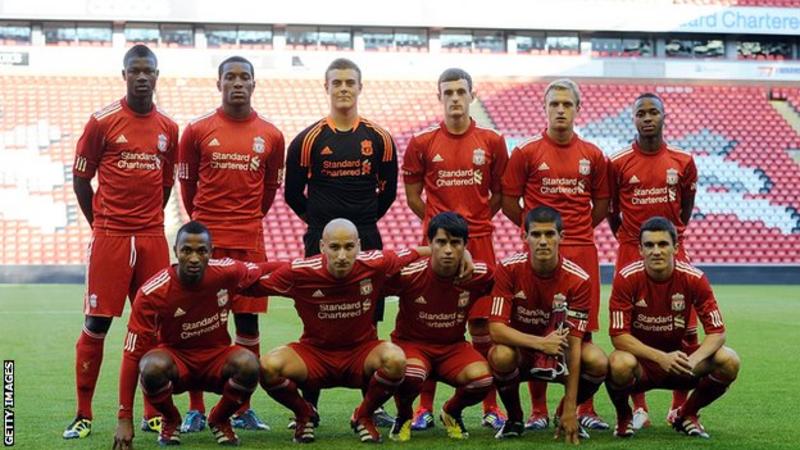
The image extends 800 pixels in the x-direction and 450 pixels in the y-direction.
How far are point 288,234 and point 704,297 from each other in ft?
55.2

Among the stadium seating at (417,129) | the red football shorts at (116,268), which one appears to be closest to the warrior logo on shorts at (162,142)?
the red football shorts at (116,268)

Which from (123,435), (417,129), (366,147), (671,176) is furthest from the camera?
(417,129)

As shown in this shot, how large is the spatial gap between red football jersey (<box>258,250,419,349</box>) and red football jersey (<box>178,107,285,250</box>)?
25.2 inches

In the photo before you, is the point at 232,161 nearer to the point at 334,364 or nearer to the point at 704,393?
the point at 334,364

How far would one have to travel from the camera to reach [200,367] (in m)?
5.55

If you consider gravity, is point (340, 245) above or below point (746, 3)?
below

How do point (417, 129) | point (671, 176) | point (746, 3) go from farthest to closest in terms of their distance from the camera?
point (746, 3), point (417, 129), point (671, 176)

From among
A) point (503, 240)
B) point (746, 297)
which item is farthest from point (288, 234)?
point (746, 297)

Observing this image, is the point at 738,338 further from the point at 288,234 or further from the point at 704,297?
the point at 288,234

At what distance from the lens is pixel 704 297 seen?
575 centimetres

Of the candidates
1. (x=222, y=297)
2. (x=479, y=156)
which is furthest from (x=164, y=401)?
(x=479, y=156)

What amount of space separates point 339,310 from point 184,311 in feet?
2.59

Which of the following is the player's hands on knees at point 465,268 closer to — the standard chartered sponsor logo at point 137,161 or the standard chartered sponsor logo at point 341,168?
the standard chartered sponsor logo at point 341,168

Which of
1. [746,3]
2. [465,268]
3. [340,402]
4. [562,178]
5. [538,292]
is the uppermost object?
[746,3]
